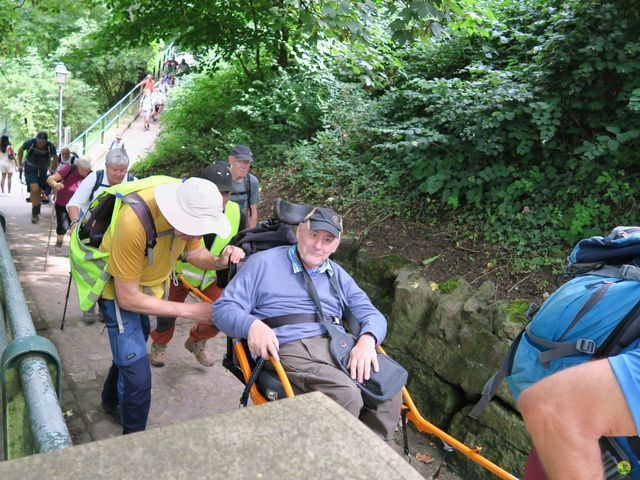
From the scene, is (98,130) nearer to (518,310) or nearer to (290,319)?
(518,310)

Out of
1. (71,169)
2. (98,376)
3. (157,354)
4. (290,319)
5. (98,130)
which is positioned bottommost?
(98,376)

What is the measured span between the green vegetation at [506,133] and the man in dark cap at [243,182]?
123 cm

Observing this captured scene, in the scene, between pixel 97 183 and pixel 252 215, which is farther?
pixel 252 215

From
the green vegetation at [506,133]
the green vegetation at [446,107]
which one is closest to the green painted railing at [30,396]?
the green vegetation at [446,107]

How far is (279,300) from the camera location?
3.07m

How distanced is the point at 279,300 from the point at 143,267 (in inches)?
31.8

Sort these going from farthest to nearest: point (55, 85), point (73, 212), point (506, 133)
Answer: point (55, 85) → point (506, 133) → point (73, 212)

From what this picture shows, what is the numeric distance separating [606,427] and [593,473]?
14 cm

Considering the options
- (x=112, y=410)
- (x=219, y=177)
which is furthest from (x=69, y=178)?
(x=112, y=410)

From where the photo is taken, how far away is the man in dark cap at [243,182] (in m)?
5.48

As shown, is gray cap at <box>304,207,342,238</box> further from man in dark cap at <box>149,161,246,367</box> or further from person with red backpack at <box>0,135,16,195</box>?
person with red backpack at <box>0,135,16,195</box>

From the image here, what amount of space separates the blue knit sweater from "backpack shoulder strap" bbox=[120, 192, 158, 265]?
488mm

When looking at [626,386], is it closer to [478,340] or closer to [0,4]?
[478,340]

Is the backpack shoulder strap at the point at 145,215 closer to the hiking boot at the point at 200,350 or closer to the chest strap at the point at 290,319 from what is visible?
the chest strap at the point at 290,319
